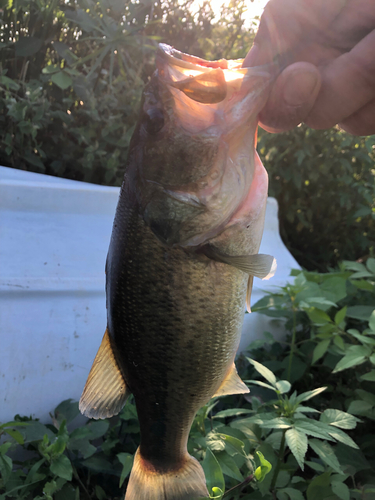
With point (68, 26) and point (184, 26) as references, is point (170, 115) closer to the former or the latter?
point (68, 26)

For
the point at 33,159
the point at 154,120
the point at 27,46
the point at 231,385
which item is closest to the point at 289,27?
the point at 154,120

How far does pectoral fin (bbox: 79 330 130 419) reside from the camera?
46.8 inches

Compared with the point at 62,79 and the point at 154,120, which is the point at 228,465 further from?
the point at 62,79

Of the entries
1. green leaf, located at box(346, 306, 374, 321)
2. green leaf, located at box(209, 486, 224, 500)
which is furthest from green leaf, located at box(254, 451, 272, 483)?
green leaf, located at box(346, 306, 374, 321)

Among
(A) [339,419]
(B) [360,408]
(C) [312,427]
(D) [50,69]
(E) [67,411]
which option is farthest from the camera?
(D) [50,69]

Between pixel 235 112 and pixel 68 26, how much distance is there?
3.52 metres

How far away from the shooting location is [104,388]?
1215mm

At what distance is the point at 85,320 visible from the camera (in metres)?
2.30

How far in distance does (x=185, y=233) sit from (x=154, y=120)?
13.2 inches

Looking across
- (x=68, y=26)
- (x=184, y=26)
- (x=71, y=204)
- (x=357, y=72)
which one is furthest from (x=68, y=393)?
(x=184, y=26)

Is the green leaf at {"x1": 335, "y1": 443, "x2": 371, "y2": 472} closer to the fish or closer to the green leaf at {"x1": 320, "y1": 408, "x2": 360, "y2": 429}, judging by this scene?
the green leaf at {"x1": 320, "y1": 408, "x2": 360, "y2": 429}

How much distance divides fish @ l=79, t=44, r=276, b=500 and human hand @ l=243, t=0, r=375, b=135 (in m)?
0.07

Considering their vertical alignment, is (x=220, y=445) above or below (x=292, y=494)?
above

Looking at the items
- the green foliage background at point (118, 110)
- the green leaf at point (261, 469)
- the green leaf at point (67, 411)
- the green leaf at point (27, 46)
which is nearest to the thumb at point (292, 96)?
the green leaf at point (261, 469)
